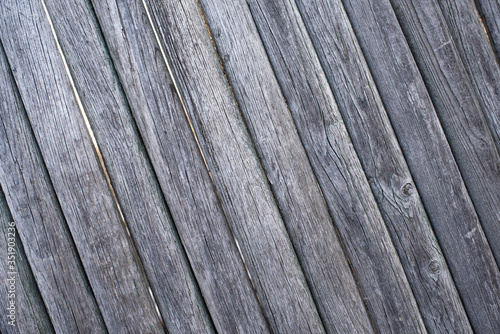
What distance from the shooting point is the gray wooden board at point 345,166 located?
151cm

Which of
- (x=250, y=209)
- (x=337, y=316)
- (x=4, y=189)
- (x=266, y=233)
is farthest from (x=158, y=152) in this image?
(x=337, y=316)

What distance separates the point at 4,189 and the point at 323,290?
1574 millimetres

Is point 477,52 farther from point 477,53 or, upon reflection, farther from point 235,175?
point 235,175

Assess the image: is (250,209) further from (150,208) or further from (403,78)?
(403,78)

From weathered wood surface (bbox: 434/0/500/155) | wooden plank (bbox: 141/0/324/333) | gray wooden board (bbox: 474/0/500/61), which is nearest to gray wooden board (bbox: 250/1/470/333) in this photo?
wooden plank (bbox: 141/0/324/333)

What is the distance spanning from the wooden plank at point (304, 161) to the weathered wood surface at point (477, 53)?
705 millimetres

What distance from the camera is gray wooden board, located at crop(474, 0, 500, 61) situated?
1562 millimetres

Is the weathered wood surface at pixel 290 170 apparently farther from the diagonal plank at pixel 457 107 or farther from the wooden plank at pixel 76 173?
the wooden plank at pixel 76 173

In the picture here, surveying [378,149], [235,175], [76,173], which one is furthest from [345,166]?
[76,173]

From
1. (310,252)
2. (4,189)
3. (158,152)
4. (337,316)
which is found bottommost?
(337,316)

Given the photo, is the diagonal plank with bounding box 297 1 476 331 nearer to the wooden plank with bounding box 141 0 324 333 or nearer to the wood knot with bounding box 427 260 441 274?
the wood knot with bounding box 427 260 441 274

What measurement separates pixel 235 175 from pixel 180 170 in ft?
0.85

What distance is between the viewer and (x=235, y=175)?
149 centimetres

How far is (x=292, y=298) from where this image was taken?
1478 mm
